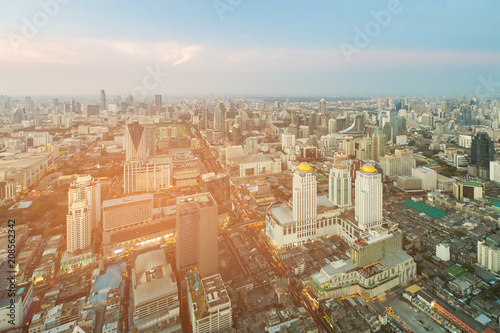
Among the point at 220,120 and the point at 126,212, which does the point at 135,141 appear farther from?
the point at 220,120

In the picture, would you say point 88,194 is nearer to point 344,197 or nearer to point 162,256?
point 162,256

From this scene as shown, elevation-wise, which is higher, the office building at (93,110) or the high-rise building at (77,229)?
the office building at (93,110)

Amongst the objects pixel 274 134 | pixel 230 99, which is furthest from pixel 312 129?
pixel 230 99

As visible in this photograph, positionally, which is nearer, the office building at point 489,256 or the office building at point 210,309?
the office building at point 210,309

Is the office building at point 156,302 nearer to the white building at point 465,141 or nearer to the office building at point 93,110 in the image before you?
the white building at point 465,141

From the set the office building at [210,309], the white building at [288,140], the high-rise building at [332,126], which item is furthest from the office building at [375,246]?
the high-rise building at [332,126]

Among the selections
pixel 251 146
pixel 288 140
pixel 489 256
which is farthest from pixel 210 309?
pixel 288 140

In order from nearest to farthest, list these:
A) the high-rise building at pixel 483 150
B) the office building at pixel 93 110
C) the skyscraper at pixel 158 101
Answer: the high-rise building at pixel 483 150, the office building at pixel 93 110, the skyscraper at pixel 158 101
